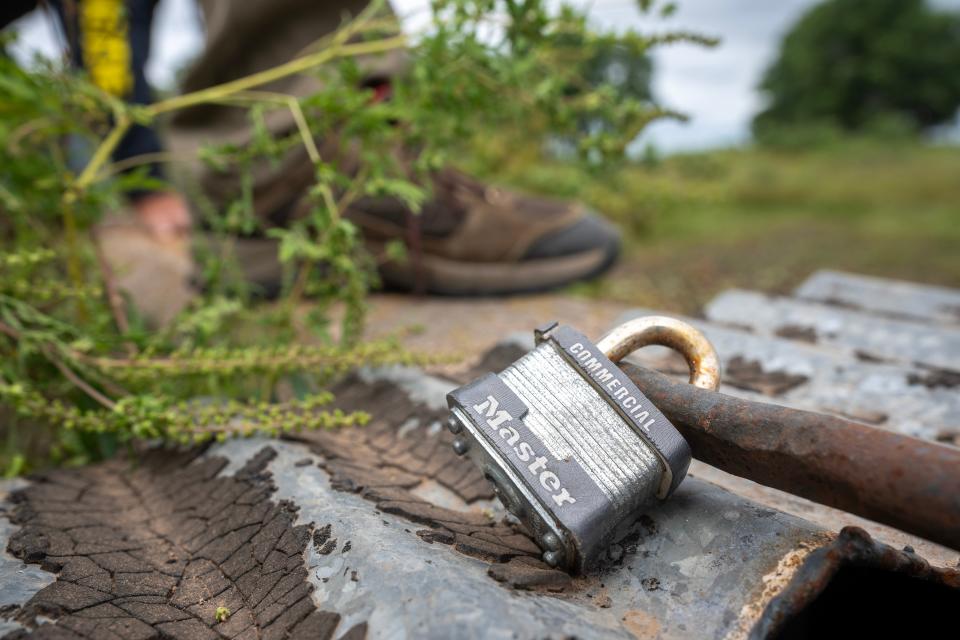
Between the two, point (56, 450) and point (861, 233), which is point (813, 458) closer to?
point (56, 450)

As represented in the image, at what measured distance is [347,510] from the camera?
3.06 feet

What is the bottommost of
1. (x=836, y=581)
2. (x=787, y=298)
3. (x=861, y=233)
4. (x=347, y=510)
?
(x=861, y=233)

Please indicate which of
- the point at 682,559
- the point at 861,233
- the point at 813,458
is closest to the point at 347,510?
the point at 682,559

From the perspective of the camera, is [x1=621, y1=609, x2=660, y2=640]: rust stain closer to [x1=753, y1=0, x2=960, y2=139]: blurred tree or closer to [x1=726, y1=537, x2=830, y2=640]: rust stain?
[x1=726, y1=537, x2=830, y2=640]: rust stain

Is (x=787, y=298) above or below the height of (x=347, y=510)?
below

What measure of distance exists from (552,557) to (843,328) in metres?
1.51

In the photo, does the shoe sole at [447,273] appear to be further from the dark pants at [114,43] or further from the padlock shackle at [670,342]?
the padlock shackle at [670,342]

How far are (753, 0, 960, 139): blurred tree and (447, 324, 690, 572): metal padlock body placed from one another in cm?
1971

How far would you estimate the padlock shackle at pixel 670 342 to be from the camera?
3.11 ft

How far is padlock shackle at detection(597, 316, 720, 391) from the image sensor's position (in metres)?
0.95

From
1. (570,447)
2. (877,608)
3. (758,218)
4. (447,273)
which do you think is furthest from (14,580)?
(758,218)

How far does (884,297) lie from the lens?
2352mm

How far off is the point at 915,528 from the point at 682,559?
0.27m

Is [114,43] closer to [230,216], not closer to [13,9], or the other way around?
[13,9]
